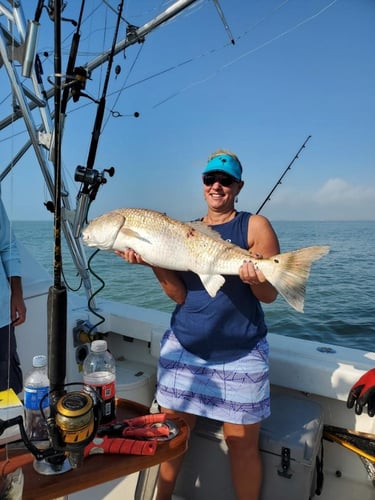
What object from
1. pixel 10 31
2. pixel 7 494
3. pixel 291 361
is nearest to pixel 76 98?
pixel 10 31

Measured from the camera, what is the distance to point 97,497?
2.54 metres

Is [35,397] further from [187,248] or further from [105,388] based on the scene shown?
[187,248]

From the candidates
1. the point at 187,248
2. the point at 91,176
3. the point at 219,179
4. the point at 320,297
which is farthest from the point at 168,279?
the point at 320,297

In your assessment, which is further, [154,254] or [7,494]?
[154,254]

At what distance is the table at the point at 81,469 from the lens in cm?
119

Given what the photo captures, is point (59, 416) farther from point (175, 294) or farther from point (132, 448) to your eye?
point (175, 294)

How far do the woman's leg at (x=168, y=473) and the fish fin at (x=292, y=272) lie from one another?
0.93 metres

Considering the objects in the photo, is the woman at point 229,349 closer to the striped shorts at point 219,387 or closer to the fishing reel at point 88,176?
the striped shorts at point 219,387

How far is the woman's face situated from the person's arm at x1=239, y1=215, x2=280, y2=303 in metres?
0.18

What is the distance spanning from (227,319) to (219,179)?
2.51 feet

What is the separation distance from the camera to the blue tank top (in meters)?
2.09

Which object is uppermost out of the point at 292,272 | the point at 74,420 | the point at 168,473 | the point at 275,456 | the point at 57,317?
the point at 292,272

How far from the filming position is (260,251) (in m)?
2.05

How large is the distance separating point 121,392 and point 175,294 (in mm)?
1149
